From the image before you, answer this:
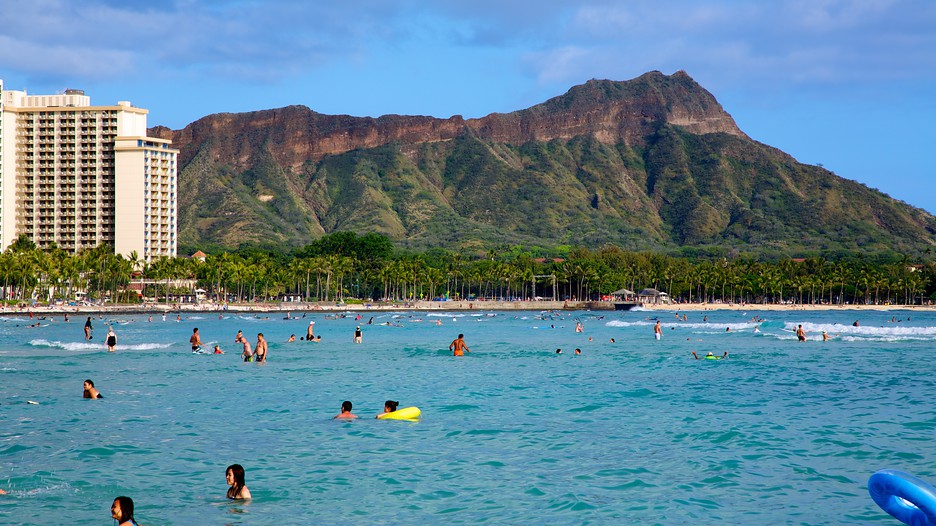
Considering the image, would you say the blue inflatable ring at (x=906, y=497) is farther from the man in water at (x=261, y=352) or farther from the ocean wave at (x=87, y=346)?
the ocean wave at (x=87, y=346)

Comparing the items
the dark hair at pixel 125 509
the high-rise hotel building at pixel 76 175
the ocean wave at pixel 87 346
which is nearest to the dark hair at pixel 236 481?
the dark hair at pixel 125 509

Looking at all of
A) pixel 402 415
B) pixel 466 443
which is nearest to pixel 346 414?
pixel 402 415

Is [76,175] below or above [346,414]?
above

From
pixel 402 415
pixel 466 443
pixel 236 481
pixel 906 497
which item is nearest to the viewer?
pixel 906 497

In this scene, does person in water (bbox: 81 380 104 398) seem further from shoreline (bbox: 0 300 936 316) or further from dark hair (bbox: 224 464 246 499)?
shoreline (bbox: 0 300 936 316)

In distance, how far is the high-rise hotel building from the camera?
603ft

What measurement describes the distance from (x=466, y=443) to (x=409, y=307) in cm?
13705

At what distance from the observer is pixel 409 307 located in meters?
156

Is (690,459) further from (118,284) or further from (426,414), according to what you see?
(118,284)

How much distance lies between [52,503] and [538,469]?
8.14 m

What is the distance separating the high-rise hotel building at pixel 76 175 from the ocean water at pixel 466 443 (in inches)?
6047

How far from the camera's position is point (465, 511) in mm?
14289

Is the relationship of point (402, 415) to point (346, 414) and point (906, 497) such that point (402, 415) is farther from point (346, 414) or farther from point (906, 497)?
point (906, 497)

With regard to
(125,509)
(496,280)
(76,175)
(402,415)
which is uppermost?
(76,175)
